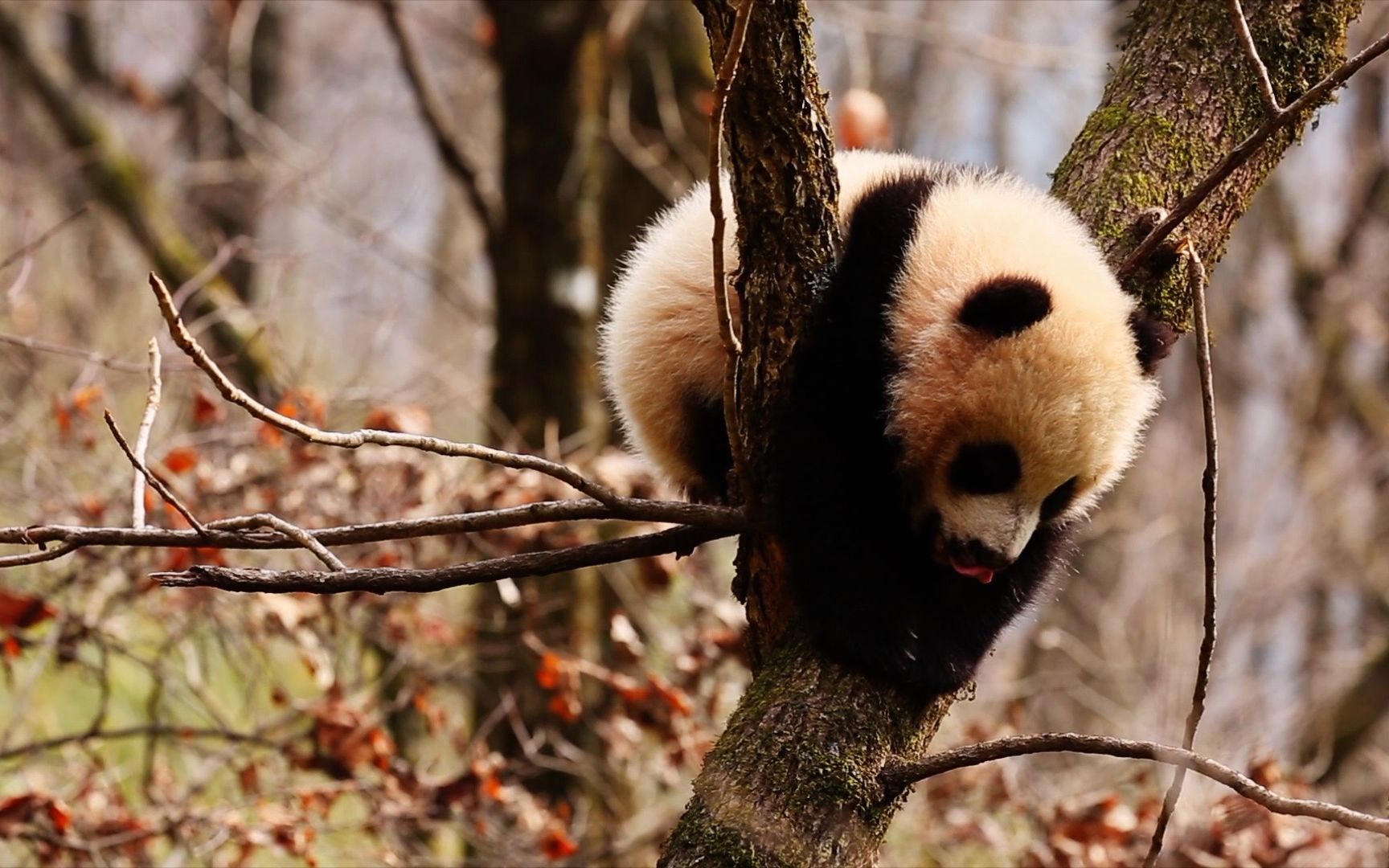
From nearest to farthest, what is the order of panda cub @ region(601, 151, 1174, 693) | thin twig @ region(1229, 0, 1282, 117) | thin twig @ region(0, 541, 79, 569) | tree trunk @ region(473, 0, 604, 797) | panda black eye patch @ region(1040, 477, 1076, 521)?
1. thin twig @ region(0, 541, 79, 569)
2. thin twig @ region(1229, 0, 1282, 117)
3. panda cub @ region(601, 151, 1174, 693)
4. panda black eye patch @ region(1040, 477, 1076, 521)
5. tree trunk @ region(473, 0, 604, 797)

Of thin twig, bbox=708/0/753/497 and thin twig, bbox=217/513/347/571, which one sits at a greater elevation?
thin twig, bbox=708/0/753/497

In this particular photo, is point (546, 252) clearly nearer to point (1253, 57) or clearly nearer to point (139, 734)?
point (139, 734)

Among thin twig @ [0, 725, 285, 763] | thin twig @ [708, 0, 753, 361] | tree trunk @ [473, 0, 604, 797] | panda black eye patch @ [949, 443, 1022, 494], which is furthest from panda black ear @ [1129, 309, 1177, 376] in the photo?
tree trunk @ [473, 0, 604, 797]

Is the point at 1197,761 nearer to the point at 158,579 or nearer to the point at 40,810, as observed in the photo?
the point at 158,579

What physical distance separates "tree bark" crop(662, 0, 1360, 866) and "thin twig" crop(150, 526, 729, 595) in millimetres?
382

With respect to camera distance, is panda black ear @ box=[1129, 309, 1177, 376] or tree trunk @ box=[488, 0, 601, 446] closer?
panda black ear @ box=[1129, 309, 1177, 376]

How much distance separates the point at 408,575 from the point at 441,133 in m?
5.10

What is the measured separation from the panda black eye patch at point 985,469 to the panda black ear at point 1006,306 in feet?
0.93

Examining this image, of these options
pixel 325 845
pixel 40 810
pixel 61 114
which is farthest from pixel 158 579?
pixel 61 114

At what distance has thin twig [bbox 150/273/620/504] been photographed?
6.88 feet

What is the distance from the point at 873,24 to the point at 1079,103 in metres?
5.83

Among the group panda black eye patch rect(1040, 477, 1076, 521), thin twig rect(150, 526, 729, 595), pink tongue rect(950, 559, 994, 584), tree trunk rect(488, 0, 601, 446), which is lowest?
pink tongue rect(950, 559, 994, 584)

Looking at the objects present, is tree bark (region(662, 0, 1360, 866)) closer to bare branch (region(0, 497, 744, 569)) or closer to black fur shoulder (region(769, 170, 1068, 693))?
black fur shoulder (region(769, 170, 1068, 693))

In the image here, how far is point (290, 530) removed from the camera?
7.55 feet
